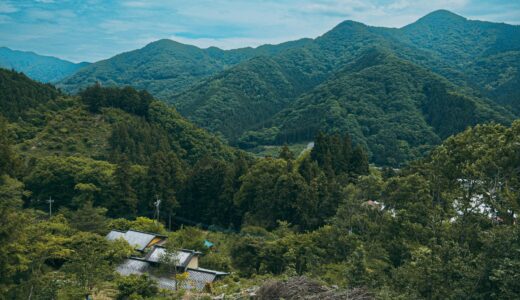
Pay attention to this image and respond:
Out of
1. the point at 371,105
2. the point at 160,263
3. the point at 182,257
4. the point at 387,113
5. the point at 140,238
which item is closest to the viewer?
the point at 160,263

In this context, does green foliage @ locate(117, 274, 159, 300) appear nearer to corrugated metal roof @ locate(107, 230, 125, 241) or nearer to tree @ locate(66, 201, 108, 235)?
corrugated metal roof @ locate(107, 230, 125, 241)

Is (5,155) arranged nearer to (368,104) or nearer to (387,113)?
(387,113)

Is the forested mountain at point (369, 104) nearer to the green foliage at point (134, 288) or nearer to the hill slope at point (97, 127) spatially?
the hill slope at point (97, 127)

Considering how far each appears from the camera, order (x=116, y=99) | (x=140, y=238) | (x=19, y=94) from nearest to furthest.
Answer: (x=140, y=238) → (x=116, y=99) → (x=19, y=94)

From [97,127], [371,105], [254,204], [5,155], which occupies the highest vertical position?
[371,105]

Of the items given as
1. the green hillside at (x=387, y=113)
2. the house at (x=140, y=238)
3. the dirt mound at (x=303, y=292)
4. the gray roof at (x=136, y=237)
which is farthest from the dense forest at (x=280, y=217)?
the green hillside at (x=387, y=113)

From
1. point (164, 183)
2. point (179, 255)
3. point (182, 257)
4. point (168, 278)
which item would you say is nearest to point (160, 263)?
point (168, 278)

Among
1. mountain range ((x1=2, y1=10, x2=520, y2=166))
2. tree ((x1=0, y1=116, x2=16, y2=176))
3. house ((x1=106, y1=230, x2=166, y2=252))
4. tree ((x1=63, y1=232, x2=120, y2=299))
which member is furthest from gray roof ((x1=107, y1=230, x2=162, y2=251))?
mountain range ((x1=2, y1=10, x2=520, y2=166))
